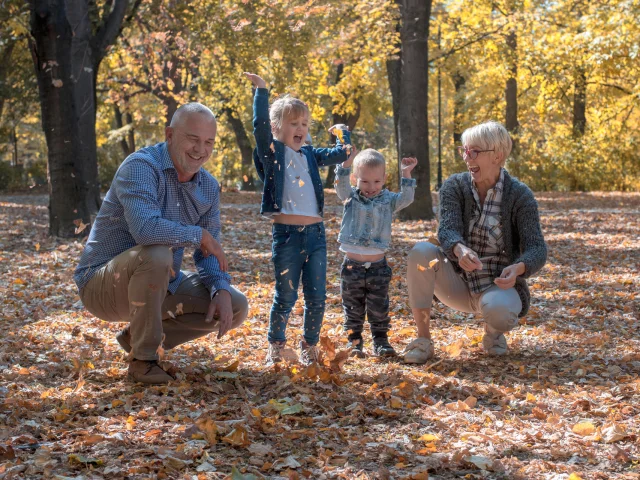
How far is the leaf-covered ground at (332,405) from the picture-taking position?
10.7 feet

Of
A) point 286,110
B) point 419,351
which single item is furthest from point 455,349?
point 286,110

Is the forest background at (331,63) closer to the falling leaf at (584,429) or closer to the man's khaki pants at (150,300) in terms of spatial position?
the man's khaki pants at (150,300)

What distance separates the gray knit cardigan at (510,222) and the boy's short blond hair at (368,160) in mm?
471

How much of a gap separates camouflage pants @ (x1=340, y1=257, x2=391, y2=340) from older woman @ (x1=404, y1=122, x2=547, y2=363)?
0.19m

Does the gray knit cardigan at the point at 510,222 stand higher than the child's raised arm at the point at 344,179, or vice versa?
the child's raised arm at the point at 344,179

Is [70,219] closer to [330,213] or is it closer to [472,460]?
[330,213]

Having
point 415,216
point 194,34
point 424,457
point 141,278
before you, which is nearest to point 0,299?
point 141,278

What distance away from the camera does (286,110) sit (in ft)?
16.1

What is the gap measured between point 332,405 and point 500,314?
4.67ft

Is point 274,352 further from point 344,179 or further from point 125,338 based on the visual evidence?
point 344,179

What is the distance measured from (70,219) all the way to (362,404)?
882 centimetres

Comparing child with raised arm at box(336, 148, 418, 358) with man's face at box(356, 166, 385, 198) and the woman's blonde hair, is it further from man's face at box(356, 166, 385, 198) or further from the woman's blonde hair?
the woman's blonde hair

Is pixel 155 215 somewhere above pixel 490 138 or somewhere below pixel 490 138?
below

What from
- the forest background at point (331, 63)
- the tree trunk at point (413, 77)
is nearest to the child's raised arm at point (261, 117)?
the forest background at point (331, 63)
